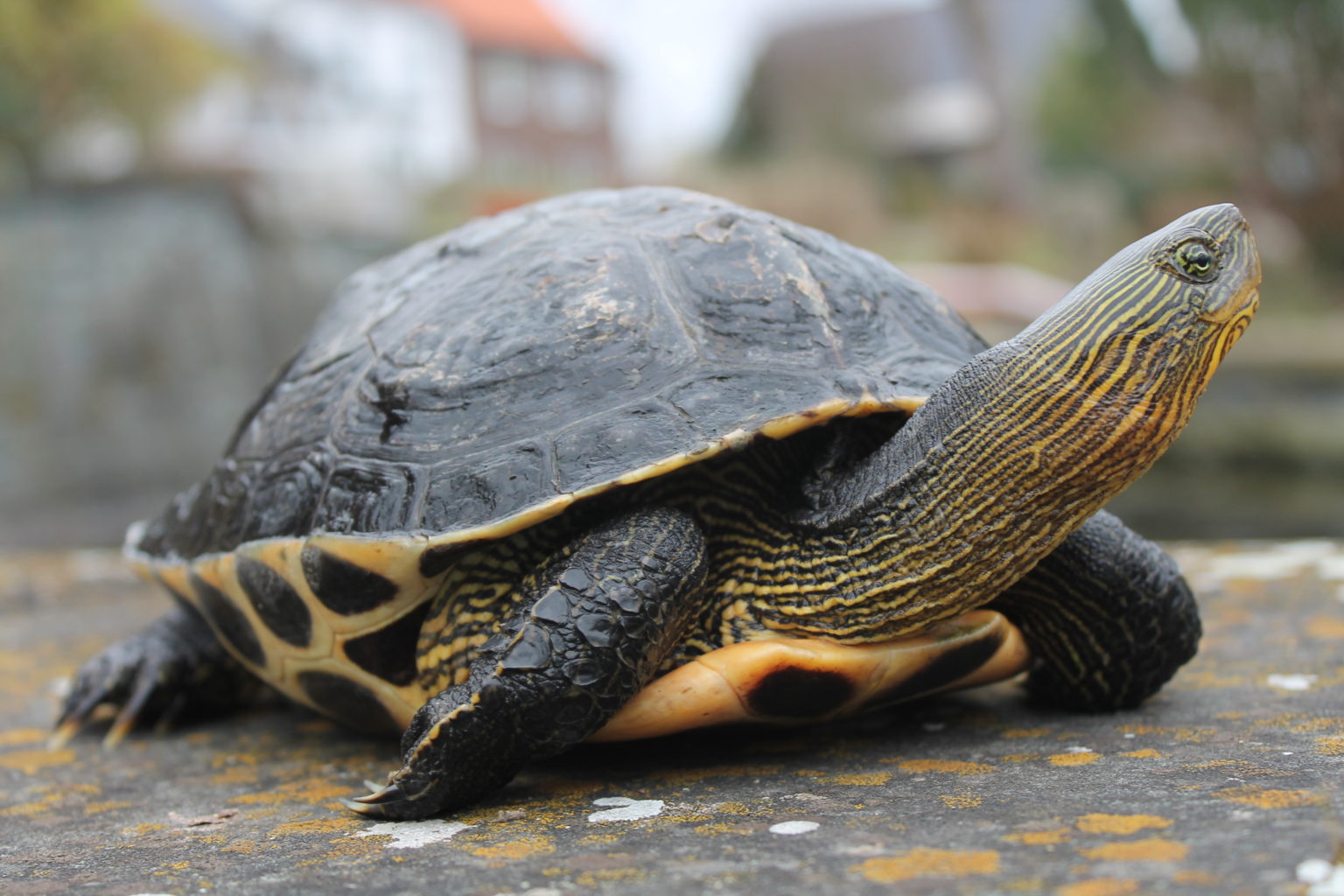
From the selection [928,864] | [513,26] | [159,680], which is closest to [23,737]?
[159,680]

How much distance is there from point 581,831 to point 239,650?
1.17m

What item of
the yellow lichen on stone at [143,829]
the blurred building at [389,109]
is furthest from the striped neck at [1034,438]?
the blurred building at [389,109]

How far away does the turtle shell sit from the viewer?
1.88 meters

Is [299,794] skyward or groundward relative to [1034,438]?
groundward

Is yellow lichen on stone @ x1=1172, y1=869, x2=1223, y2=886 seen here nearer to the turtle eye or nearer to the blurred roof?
the turtle eye

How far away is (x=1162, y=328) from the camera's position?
168 centimetres

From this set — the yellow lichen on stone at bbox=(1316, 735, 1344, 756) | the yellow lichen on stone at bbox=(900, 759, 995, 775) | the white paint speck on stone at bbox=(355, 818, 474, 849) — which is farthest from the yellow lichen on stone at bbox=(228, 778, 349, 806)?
the yellow lichen on stone at bbox=(1316, 735, 1344, 756)

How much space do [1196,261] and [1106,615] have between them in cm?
70

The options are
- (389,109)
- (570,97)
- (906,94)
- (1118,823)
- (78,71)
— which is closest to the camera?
(1118,823)

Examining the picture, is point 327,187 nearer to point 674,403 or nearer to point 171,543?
point 171,543

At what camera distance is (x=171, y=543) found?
2576mm

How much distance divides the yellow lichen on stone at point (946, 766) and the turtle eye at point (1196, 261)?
2.68 feet

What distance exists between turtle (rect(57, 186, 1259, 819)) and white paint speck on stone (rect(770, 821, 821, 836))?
1.08 feet

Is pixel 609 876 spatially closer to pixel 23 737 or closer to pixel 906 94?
pixel 23 737
